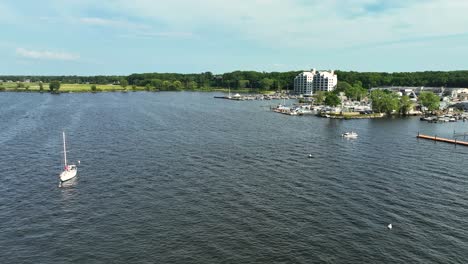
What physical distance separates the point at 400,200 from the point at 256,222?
73.4 ft

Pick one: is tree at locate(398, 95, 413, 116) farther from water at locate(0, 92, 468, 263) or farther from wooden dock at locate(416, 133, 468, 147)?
water at locate(0, 92, 468, 263)

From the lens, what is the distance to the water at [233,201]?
133ft

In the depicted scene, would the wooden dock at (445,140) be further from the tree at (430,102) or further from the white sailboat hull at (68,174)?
the white sailboat hull at (68,174)

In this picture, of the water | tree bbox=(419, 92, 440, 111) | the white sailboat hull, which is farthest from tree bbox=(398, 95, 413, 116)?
the white sailboat hull

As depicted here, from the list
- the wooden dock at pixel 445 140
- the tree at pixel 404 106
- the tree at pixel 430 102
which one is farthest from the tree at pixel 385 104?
the wooden dock at pixel 445 140

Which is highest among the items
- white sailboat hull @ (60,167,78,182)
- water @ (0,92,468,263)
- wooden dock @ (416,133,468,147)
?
wooden dock @ (416,133,468,147)

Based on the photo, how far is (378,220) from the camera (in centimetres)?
4769

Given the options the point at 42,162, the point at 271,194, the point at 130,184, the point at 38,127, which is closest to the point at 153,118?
the point at 38,127

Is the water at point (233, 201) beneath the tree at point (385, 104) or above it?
beneath

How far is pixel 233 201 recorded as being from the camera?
2125 inches

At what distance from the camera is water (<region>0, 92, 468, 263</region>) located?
4056 cm

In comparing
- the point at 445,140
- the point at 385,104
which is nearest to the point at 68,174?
the point at 445,140

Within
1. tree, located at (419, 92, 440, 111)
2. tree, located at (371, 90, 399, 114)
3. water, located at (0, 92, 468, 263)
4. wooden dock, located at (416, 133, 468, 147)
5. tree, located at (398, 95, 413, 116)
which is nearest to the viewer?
water, located at (0, 92, 468, 263)

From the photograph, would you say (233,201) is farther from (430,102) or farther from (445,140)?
(430,102)
